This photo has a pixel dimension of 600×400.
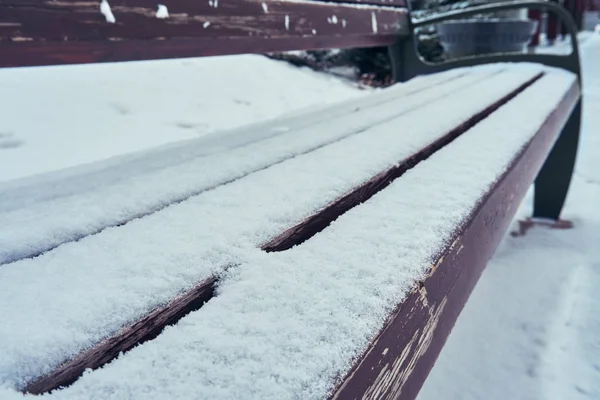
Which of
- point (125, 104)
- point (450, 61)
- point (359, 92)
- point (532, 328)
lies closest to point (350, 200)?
point (532, 328)

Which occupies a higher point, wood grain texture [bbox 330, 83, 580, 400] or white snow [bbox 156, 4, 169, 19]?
white snow [bbox 156, 4, 169, 19]

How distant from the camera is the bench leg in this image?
196 centimetres

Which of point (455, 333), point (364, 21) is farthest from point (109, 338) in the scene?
point (364, 21)

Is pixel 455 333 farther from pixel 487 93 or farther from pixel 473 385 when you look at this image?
pixel 487 93

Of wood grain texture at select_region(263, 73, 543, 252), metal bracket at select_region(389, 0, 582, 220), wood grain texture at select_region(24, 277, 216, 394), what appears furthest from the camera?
metal bracket at select_region(389, 0, 582, 220)

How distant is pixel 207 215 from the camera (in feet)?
1.91

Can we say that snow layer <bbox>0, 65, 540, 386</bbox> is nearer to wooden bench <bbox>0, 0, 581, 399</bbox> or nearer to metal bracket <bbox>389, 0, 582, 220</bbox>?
wooden bench <bbox>0, 0, 581, 399</bbox>

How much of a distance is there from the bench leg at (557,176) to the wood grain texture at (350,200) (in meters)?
1.13

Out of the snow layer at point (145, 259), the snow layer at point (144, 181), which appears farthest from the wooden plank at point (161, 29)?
the snow layer at point (145, 259)

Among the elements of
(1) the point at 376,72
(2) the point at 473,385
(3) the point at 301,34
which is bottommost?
(2) the point at 473,385

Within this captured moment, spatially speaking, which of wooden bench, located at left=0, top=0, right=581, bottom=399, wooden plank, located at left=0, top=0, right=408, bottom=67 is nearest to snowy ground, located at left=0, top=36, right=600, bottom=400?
wooden bench, located at left=0, top=0, right=581, bottom=399

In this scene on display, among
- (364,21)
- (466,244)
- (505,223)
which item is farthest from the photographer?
(364,21)

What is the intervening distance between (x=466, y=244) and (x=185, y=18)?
85 centimetres

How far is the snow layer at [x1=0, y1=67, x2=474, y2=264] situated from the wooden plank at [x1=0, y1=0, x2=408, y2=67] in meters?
0.22
